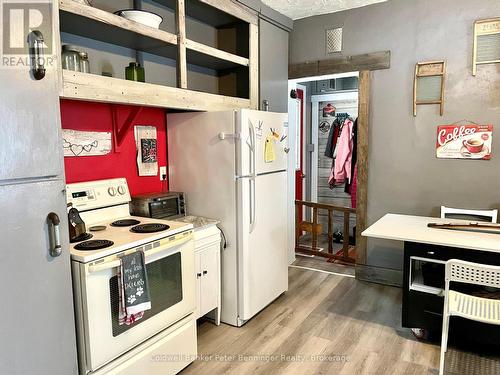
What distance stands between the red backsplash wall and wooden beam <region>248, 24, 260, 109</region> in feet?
2.98

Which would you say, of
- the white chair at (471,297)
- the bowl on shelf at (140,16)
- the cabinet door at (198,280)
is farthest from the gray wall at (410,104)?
the bowl on shelf at (140,16)

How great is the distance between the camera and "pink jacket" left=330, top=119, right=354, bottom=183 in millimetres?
4680

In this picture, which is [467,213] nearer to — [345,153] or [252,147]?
[345,153]

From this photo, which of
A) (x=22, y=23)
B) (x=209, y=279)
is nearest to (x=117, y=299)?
(x=209, y=279)

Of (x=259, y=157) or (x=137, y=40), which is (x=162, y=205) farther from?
(x=137, y=40)

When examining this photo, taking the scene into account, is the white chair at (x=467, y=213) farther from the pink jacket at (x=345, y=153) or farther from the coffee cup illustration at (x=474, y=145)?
the pink jacket at (x=345, y=153)

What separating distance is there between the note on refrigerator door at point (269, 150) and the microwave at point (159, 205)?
76 cm

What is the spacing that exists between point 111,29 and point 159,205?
123 cm

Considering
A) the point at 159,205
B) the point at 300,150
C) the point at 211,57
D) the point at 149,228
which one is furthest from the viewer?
the point at 300,150

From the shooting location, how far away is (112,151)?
2.65 meters

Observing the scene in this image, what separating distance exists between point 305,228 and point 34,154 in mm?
3627

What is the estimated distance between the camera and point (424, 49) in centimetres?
332

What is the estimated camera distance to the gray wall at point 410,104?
313 centimetres

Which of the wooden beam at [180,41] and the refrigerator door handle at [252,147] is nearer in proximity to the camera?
the wooden beam at [180,41]
